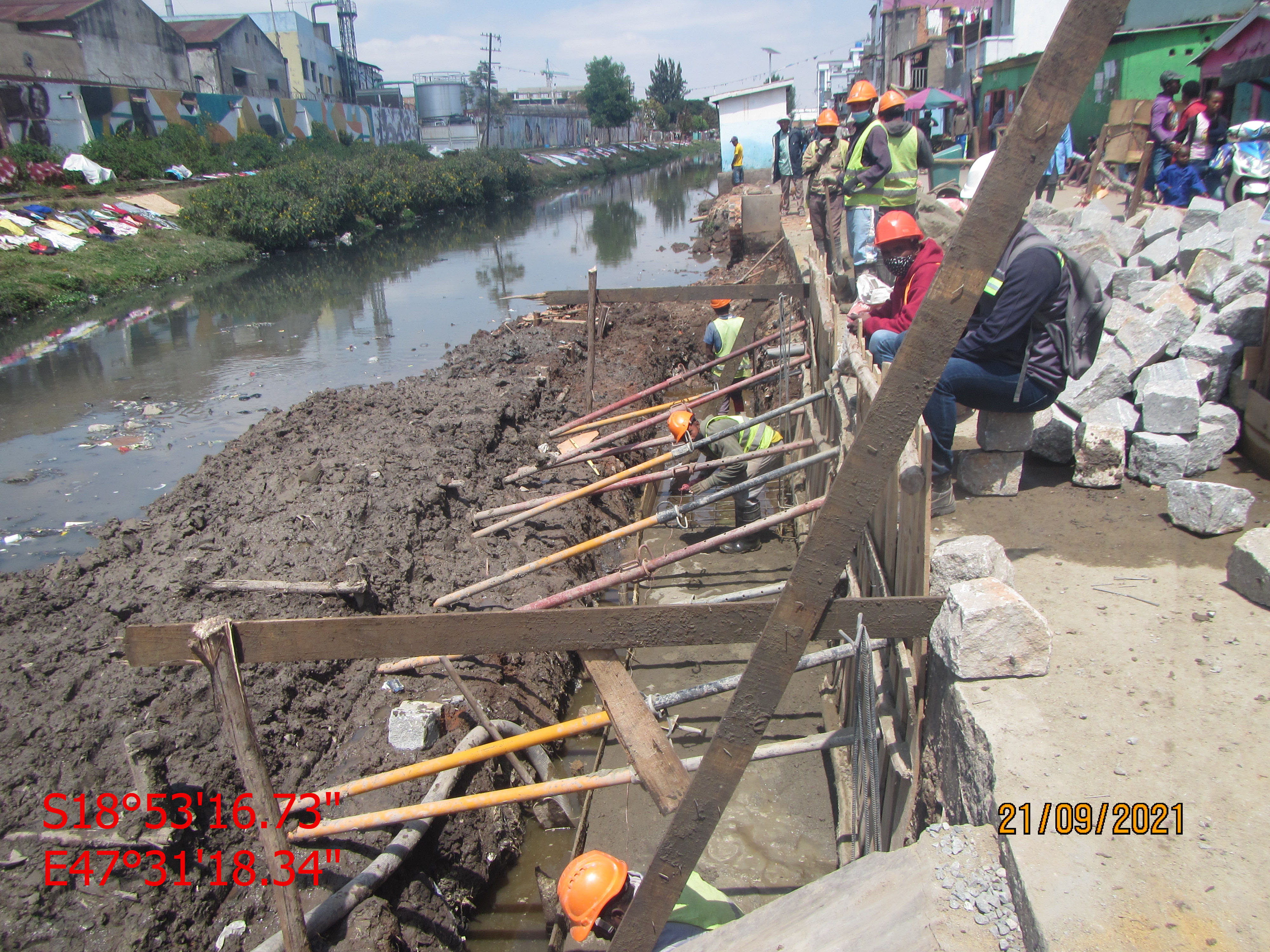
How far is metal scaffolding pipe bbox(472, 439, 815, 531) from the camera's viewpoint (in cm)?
530

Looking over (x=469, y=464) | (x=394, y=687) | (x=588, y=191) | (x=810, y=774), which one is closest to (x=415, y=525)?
(x=469, y=464)

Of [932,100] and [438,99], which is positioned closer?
[932,100]

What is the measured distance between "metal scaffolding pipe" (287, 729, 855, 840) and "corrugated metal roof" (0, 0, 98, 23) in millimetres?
38727

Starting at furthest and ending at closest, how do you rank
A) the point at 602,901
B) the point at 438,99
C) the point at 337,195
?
the point at 438,99 → the point at 337,195 → the point at 602,901

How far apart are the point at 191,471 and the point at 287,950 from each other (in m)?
7.70

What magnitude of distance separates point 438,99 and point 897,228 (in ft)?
264

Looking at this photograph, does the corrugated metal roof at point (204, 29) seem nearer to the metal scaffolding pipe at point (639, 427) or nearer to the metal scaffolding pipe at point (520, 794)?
the metal scaffolding pipe at point (639, 427)

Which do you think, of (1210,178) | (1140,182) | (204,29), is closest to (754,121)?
(204,29)

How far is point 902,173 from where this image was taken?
7426mm

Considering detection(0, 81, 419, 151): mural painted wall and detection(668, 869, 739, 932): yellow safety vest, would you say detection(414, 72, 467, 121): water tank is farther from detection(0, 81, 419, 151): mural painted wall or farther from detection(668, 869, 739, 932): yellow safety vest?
detection(668, 869, 739, 932): yellow safety vest

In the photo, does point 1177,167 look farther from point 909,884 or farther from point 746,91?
point 746,91

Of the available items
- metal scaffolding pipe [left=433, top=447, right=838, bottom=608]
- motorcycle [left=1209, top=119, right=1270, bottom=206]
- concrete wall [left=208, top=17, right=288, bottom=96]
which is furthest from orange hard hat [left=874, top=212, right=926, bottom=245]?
concrete wall [left=208, top=17, right=288, bottom=96]

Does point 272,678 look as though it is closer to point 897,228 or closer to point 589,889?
point 589,889

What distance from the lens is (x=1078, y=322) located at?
375cm
